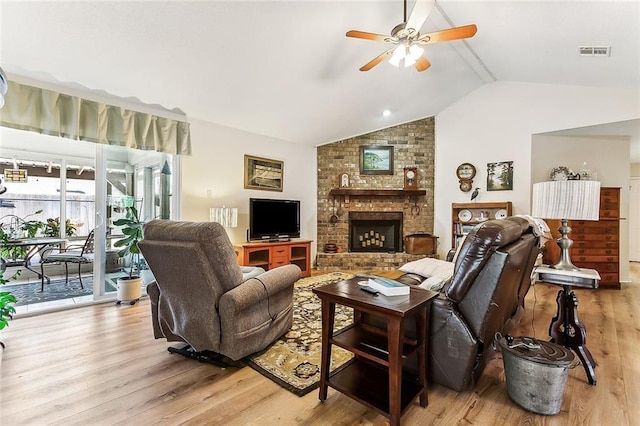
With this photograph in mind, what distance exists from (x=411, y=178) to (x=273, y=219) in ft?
9.11

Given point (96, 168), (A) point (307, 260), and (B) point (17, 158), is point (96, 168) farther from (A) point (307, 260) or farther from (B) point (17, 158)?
(A) point (307, 260)

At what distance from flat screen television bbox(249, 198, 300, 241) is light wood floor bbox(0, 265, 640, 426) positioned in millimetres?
2237

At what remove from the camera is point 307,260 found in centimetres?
499

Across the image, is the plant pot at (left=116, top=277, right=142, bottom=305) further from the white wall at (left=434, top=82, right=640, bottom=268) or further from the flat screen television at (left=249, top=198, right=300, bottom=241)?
the white wall at (left=434, top=82, right=640, bottom=268)

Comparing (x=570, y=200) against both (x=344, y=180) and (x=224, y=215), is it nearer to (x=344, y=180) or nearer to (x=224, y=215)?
(x=224, y=215)

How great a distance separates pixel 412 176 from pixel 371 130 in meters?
1.18

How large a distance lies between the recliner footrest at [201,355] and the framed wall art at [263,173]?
2806mm

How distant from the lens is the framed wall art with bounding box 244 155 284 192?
474 centimetres

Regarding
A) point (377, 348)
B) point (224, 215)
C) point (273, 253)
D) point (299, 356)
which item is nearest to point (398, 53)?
point (377, 348)

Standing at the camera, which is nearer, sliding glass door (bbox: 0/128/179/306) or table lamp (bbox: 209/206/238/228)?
sliding glass door (bbox: 0/128/179/306)

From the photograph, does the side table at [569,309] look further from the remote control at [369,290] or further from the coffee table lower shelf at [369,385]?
the remote control at [369,290]

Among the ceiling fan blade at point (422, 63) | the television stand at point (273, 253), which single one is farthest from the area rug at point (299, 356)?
the ceiling fan blade at point (422, 63)

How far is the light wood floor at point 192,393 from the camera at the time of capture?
5.23 feet

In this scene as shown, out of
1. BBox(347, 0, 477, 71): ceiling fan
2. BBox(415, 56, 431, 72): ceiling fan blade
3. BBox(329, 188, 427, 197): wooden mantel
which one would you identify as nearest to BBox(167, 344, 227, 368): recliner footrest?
BBox(347, 0, 477, 71): ceiling fan
